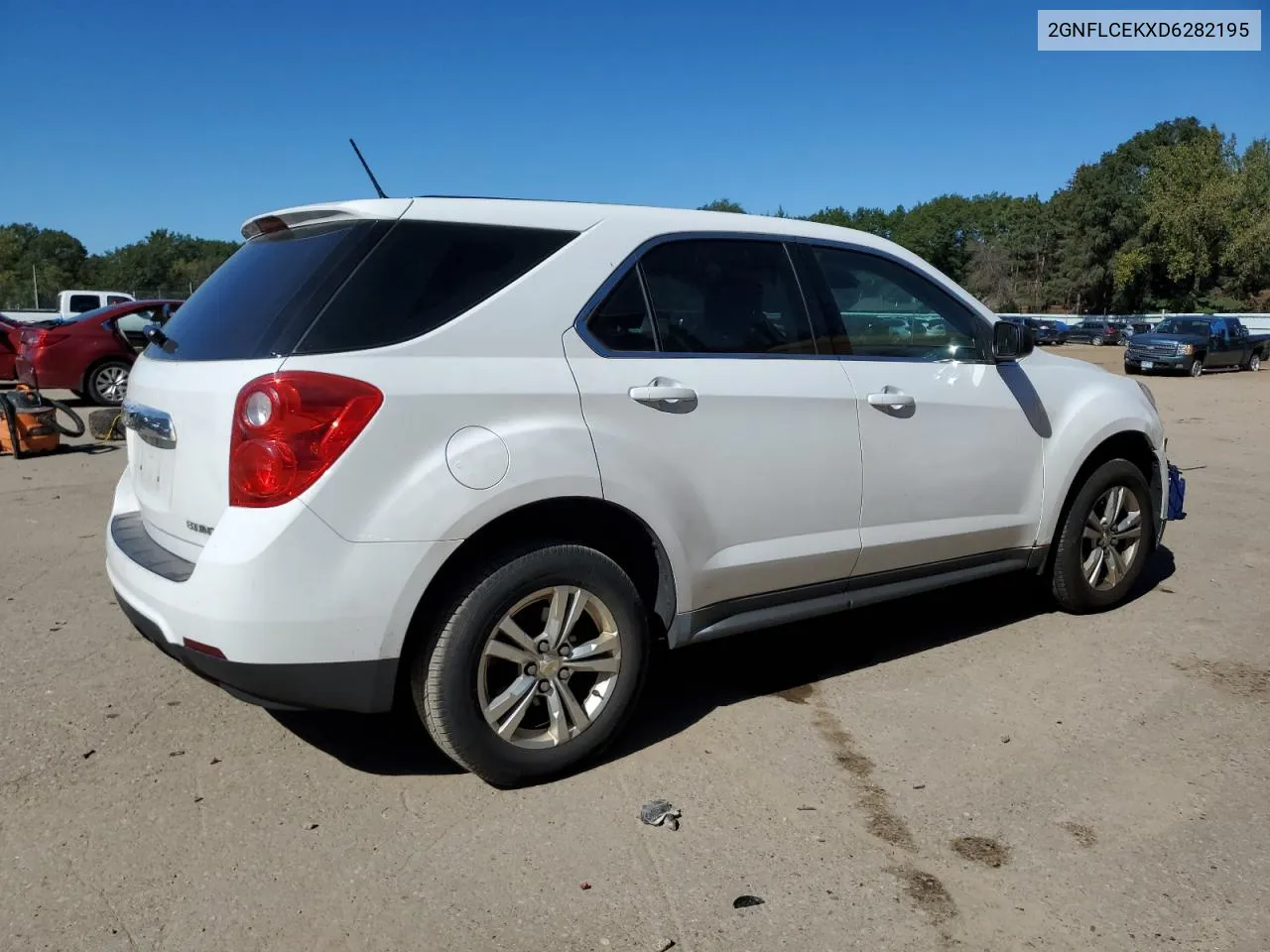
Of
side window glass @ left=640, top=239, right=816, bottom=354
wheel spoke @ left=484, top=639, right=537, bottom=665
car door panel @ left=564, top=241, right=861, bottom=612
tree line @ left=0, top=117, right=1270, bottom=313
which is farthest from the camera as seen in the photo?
tree line @ left=0, top=117, right=1270, bottom=313

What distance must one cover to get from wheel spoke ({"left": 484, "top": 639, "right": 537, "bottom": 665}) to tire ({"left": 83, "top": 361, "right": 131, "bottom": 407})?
1298cm

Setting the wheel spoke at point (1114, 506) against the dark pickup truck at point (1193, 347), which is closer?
the wheel spoke at point (1114, 506)

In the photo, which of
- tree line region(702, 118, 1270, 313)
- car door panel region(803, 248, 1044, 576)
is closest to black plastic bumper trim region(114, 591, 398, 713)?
car door panel region(803, 248, 1044, 576)

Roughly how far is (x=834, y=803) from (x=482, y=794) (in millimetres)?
1112

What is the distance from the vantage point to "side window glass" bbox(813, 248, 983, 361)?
4.06 metres

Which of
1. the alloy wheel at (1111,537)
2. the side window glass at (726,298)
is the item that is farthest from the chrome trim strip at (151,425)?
the alloy wheel at (1111,537)

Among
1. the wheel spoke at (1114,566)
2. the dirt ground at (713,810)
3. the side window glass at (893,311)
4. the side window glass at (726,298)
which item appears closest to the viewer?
the dirt ground at (713,810)

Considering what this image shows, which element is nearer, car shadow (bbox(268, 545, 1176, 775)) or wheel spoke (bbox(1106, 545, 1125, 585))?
car shadow (bbox(268, 545, 1176, 775))

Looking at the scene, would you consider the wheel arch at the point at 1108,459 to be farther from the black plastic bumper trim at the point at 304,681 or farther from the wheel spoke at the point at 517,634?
the black plastic bumper trim at the point at 304,681

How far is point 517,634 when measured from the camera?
309 centimetres

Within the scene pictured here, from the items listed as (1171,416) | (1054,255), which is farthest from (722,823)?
(1054,255)

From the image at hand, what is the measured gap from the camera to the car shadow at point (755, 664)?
3553 millimetres

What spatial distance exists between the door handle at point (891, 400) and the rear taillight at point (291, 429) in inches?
78.6

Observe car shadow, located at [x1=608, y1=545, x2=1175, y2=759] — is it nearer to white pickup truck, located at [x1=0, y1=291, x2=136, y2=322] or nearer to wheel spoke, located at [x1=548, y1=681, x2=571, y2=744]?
wheel spoke, located at [x1=548, y1=681, x2=571, y2=744]
